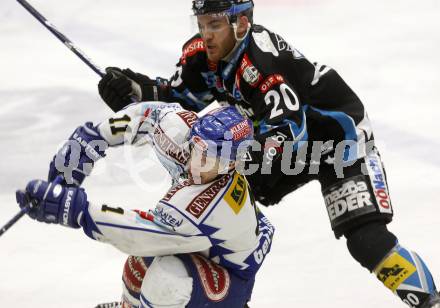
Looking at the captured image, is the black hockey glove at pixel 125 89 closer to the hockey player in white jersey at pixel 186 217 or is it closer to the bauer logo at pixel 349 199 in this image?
the hockey player in white jersey at pixel 186 217

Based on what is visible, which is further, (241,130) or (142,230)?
(241,130)

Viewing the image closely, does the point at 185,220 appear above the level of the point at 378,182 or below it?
above

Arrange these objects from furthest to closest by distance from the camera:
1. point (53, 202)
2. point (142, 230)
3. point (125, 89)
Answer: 1. point (125, 89)
2. point (142, 230)
3. point (53, 202)

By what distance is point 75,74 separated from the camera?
698cm

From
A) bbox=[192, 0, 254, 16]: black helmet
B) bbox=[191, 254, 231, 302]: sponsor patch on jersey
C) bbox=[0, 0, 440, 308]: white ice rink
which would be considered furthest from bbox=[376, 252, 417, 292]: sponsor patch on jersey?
bbox=[192, 0, 254, 16]: black helmet

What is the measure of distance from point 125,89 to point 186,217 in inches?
42.7

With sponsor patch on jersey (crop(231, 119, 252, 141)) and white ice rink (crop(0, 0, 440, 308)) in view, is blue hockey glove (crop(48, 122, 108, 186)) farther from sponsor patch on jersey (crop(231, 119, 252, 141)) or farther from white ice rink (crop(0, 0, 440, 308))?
white ice rink (crop(0, 0, 440, 308))

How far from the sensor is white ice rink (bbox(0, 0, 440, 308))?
4488 millimetres

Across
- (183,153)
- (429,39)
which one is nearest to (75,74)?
(429,39)

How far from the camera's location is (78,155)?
3.71m

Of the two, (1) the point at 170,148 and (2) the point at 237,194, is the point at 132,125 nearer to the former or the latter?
(1) the point at 170,148

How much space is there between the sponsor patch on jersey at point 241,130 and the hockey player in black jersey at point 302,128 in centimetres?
33

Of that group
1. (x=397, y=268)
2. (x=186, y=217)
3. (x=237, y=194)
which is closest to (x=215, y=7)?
(x=237, y=194)

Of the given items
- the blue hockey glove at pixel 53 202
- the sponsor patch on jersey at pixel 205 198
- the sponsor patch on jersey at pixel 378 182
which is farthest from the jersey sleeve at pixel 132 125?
the sponsor patch on jersey at pixel 378 182
